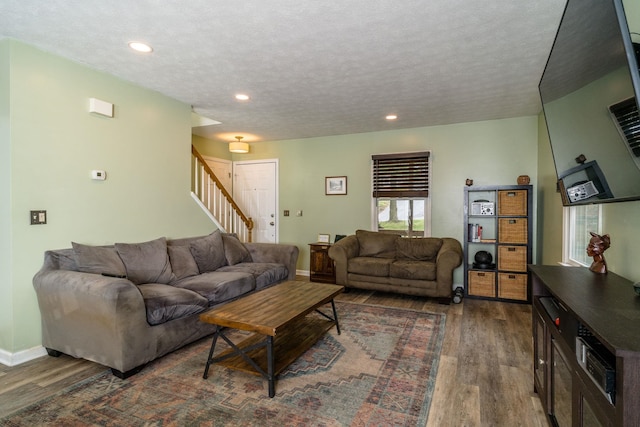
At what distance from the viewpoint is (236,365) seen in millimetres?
2299

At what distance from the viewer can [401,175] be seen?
532 cm

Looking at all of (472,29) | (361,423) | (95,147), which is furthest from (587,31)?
(95,147)

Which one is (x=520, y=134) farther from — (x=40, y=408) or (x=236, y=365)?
(x=40, y=408)

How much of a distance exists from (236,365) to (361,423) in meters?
0.94

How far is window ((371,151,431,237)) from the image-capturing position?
5.18 meters

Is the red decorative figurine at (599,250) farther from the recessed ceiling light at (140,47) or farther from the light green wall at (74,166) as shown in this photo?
the light green wall at (74,166)

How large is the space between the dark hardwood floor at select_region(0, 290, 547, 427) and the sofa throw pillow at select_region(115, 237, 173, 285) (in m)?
0.81

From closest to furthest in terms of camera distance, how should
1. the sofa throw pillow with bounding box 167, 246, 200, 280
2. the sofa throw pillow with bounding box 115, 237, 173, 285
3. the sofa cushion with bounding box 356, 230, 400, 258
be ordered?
the sofa throw pillow with bounding box 115, 237, 173, 285, the sofa throw pillow with bounding box 167, 246, 200, 280, the sofa cushion with bounding box 356, 230, 400, 258

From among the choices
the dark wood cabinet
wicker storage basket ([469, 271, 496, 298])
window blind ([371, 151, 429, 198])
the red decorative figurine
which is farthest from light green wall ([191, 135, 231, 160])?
the red decorative figurine

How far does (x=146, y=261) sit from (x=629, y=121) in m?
3.59

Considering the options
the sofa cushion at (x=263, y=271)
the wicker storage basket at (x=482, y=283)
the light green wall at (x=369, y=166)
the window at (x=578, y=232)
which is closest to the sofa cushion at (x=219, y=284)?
the sofa cushion at (x=263, y=271)

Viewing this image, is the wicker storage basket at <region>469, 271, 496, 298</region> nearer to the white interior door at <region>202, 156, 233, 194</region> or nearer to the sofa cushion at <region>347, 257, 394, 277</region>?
the sofa cushion at <region>347, 257, 394, 277</region>

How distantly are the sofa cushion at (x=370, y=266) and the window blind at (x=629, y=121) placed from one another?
11.2 feet

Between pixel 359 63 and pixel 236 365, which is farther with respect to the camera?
pixel 359 63
